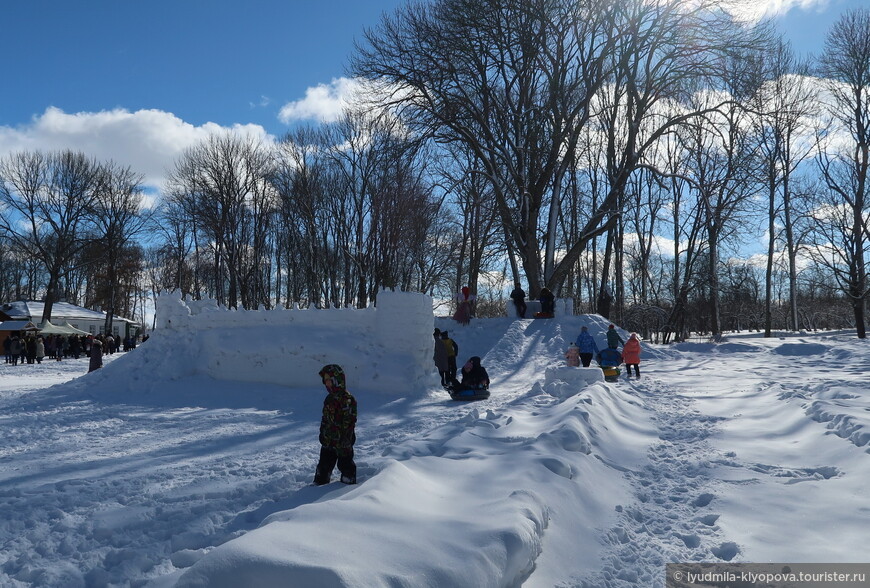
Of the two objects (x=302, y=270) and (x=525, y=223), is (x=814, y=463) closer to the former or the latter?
(x=525, y=223)

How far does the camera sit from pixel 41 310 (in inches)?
1861

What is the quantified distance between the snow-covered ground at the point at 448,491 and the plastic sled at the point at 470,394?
2.27ft

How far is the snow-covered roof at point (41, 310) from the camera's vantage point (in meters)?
45.0

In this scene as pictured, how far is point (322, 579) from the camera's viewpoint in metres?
3.16

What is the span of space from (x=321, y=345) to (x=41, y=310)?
42.2 meters

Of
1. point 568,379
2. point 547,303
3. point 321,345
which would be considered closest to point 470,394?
A: point 568,379

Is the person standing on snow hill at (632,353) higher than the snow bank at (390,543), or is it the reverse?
the person standing on snow hill at (632,353)

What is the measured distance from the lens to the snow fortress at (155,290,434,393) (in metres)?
15.5

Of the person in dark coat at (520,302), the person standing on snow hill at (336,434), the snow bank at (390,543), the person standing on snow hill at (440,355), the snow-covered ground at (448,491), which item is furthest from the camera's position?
the person in dark coat at (520,302)

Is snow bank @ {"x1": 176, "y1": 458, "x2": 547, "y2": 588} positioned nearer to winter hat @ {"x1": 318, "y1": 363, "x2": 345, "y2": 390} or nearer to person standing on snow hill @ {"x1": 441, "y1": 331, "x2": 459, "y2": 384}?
winter hat @ {"x1": 318, "y1": 363, "x2": 345, "y2": 390}

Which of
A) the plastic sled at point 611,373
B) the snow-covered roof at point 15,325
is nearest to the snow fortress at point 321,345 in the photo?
the plastic sled at point 611,373

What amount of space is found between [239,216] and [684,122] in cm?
2831

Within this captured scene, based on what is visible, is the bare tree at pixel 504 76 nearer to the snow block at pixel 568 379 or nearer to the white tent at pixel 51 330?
the snow block at pixel 568 379

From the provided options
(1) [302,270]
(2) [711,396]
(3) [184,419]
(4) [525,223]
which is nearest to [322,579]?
(3) [184,419]
